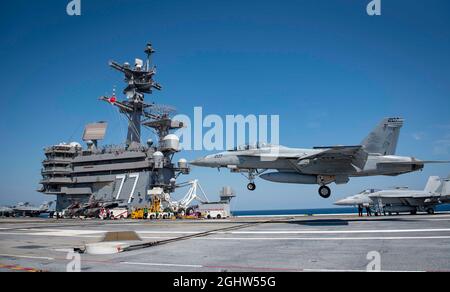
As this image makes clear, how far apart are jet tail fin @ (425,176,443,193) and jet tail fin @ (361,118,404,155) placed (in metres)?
29.8

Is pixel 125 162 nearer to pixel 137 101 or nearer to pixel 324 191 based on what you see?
pixel 137 101

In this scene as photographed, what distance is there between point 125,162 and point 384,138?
5594cm

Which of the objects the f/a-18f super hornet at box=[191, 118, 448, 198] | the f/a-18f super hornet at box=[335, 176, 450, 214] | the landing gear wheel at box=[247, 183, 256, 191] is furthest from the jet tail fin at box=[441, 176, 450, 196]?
the landing gear wheel at box=[247, 183, 256, 191]

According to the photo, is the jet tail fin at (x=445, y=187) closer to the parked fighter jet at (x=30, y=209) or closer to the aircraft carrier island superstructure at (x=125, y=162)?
the aircraft carrier island superstructure at (x=125, y=162)

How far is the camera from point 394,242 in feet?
39.5

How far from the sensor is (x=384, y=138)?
26.5m

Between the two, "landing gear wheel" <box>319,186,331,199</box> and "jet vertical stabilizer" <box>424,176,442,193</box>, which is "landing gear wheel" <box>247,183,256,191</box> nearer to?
"landing gear wheel" <box>319,186,331,199</box>

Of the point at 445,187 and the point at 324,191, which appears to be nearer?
the point at 324,191

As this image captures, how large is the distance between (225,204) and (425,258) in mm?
48552

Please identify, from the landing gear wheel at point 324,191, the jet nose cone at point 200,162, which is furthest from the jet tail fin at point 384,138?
the jet nose cone at point 200,162

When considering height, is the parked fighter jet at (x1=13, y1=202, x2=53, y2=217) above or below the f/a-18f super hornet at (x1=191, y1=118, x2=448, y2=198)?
below

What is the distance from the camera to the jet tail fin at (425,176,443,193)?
49.3m

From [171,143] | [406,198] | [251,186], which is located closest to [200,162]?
[251,186]
